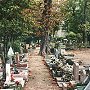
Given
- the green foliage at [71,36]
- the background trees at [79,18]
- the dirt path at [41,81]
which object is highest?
the background trees at [79,18]

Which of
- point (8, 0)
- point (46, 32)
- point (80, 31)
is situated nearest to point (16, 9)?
point (8, 0)

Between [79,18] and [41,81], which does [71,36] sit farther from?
[41,81]

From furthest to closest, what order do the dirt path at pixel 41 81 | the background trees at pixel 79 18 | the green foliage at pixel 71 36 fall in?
the green foliage at pixel 71 36
the background trees at pixel 79 18
the dirt path at pixel 41 81

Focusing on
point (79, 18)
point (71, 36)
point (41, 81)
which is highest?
point (79, 18)

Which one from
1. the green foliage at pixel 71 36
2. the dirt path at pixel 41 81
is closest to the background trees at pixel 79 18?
the green foliage at pixel 71 36

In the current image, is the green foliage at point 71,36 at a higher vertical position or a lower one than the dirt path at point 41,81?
higher

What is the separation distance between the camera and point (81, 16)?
6500cm

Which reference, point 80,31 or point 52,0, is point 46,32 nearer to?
point 52,0

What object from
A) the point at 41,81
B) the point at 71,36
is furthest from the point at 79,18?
the point at 41,81

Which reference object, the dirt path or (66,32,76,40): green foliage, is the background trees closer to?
(66,32,76,40): green foliage

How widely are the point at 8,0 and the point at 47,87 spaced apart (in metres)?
5.50

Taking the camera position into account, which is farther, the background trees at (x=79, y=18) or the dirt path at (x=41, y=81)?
the background trees at (x=79, y=18)

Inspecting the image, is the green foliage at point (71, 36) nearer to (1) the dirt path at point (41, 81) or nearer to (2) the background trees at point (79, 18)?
(2) the background trees at point (79, 18)

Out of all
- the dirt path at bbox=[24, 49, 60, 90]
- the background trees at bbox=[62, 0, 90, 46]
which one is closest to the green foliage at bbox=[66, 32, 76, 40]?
the background trees at bbox=[62, 0, 90, 46]
